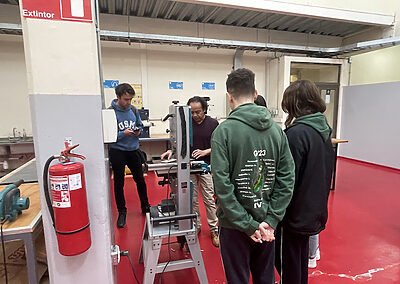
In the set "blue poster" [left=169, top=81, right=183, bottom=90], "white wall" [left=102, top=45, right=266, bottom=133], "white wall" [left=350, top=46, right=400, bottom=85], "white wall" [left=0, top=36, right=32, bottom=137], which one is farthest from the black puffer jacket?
"white wall" [left=350, top=46, right=400, bottom=85]

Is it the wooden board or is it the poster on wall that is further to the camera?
the poster on wall

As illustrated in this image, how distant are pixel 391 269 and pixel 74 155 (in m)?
2.56

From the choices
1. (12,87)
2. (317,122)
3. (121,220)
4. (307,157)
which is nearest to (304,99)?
(317,122)

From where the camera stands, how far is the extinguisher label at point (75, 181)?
3.50 ft

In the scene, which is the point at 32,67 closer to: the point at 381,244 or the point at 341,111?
the point at 381,244

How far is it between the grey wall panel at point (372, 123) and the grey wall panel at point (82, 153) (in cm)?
609

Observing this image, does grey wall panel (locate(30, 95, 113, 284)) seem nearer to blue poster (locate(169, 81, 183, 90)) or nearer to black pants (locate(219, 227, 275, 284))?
black pants (locate(219, 227, 275, 284))

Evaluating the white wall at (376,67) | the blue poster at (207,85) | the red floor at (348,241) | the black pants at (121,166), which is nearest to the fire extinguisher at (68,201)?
the red floor at (348,241)

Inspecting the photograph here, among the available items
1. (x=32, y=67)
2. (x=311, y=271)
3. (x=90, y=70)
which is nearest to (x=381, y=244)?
(x=311, y=271)

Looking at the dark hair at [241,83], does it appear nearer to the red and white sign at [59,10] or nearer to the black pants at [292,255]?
the red and white sign at [59,10]

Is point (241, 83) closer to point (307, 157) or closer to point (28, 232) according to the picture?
point (307, 157)

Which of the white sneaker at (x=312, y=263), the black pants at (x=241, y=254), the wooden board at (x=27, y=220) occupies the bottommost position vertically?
the white sneaker at (x=312, y=263)

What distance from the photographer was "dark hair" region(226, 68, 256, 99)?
3.90 ft

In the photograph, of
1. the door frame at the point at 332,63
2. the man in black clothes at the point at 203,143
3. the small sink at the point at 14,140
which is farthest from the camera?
the door frame at the point at 332,63
